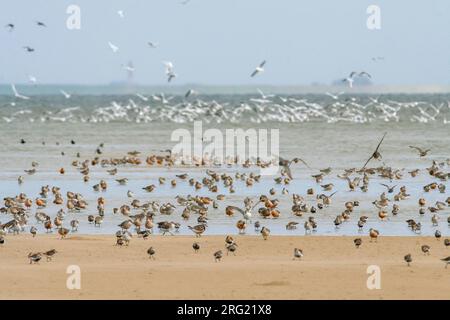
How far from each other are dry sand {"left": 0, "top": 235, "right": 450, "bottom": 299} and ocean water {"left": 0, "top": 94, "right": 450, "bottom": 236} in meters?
1.82

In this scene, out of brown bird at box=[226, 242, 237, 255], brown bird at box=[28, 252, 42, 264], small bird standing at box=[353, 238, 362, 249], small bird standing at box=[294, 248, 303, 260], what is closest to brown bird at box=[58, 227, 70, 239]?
brown bird at box=[28, 252, 42, 264]

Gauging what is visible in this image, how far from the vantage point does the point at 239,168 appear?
1538 inches

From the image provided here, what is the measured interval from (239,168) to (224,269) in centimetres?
2045

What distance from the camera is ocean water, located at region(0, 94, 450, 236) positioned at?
85.1 feet

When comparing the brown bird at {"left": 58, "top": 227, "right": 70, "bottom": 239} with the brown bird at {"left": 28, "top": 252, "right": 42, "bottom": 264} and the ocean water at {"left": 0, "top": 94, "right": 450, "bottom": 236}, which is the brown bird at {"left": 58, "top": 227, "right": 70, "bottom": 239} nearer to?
the ocean water at {"left": 0, "top": 94, "right": 450, "bottom": 236}

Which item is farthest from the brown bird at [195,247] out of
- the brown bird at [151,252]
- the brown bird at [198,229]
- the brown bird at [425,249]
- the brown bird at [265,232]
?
the brown bird at [425,249]

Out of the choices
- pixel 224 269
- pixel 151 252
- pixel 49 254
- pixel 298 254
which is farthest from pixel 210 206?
pixel 224 269

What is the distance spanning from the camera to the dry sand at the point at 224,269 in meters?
16.8

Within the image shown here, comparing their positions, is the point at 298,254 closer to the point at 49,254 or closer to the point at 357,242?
→ the point at 357,242
